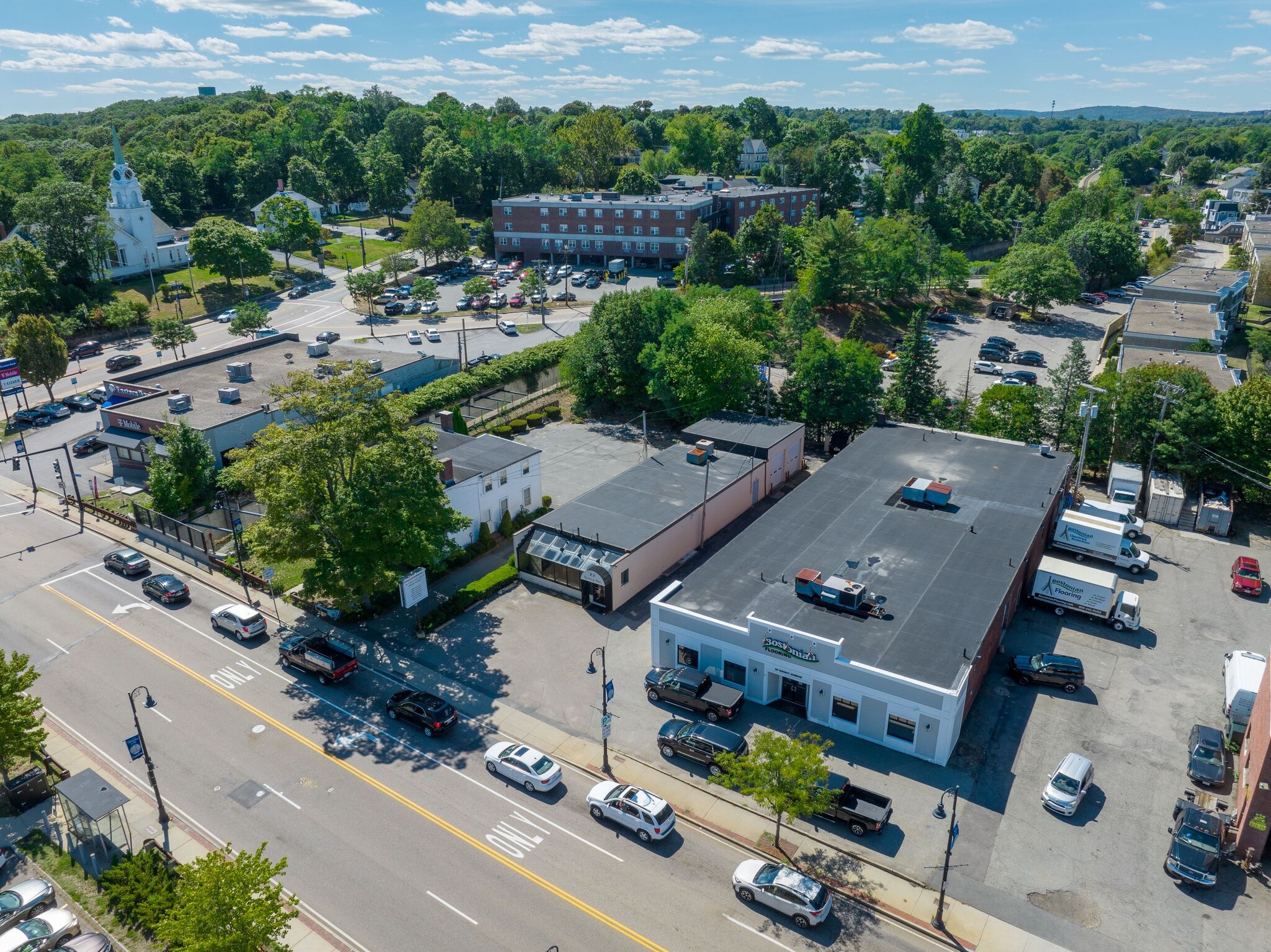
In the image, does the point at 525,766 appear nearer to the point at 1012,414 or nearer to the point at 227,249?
the point at 1012,414

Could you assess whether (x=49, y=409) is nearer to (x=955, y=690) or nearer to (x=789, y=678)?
(x=789, y=678)

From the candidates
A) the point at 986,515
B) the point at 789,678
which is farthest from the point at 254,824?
the point at 986,515

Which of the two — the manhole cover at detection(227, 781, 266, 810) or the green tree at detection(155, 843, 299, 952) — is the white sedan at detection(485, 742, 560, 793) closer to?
the manhole cover at detection(227, 781, 266, 810)

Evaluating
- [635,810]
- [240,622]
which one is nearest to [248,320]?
[240,622]

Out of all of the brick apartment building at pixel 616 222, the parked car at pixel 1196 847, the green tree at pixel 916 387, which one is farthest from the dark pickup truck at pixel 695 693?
the brick apartment building at pixel 616 222

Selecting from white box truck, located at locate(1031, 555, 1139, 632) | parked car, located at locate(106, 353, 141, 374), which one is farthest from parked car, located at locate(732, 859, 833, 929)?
parked car, located at locate(106, 353, 141, 374)

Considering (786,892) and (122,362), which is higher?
(122,362)
